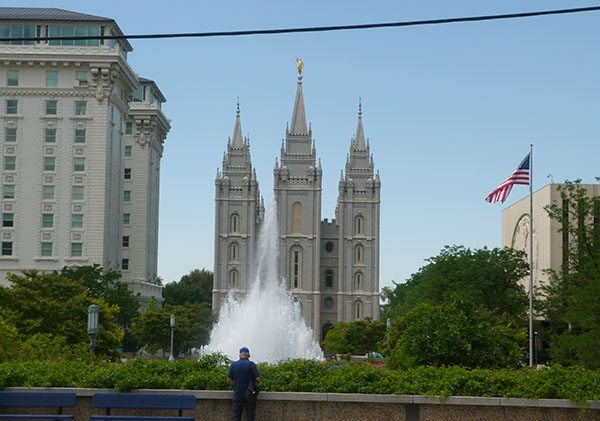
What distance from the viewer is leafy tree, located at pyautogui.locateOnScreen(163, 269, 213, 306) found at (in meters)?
138

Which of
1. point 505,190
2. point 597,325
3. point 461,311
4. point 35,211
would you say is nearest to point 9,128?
point 35,211

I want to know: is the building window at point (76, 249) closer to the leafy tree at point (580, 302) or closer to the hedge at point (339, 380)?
the leafy tree at point (580, 302)

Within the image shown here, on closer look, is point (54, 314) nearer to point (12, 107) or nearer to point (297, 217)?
point (12, 107)

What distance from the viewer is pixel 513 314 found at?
2665 inches

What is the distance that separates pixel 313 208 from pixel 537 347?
71.8 metres

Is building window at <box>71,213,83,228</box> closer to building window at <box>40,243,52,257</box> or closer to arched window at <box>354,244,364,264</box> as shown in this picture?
building window at <box>40,243,52,257</box>

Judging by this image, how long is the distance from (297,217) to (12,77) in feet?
202

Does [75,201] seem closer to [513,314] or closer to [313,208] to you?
[513,314]

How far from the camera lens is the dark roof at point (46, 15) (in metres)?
87.6

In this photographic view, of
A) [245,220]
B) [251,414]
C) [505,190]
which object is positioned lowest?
[251,414]

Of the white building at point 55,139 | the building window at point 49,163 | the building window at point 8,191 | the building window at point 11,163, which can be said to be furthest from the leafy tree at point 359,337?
the building window at point 11,163

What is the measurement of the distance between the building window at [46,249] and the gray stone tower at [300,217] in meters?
55.7

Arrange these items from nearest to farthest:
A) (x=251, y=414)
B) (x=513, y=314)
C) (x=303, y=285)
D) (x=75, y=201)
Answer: (x=251, y=414) → (x=513, y=314) → (x=75, y=201) → (x=303, y=285)

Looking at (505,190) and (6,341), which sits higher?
(505,190)
